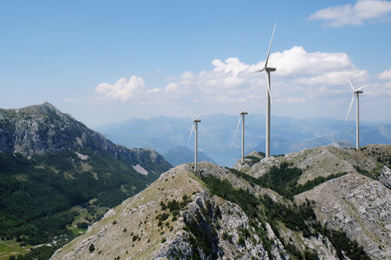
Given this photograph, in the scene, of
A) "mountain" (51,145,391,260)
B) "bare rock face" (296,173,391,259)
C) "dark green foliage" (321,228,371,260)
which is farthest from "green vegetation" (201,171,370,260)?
"bare rock face" (296,173,391,259)

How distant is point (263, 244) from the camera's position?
103875mm

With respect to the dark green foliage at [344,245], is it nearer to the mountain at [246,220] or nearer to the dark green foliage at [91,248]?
the mountain at [246,220]

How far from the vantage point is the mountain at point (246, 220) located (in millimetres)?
90375

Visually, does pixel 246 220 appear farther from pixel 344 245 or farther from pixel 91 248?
pixel 344 245

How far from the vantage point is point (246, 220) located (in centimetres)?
10738

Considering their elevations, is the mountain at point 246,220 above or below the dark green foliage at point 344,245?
above

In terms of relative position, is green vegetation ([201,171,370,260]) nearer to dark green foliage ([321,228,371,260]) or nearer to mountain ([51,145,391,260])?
dark green foliage ([321,228,371,260])

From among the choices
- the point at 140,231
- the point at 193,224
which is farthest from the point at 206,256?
the point at 140,231

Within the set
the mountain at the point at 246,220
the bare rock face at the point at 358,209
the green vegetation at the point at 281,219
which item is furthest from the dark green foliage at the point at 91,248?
the bare rock face at the point at 358,209

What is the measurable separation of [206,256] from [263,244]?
93.7 feet

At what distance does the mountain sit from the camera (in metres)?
90.4

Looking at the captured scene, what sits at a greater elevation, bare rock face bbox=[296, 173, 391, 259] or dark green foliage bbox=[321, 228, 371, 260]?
bare rock face bbox=[296, 173, 391, 259]

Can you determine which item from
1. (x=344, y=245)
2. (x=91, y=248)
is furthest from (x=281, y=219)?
(x=91, y=248)

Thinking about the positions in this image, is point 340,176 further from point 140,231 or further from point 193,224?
point 140,231
